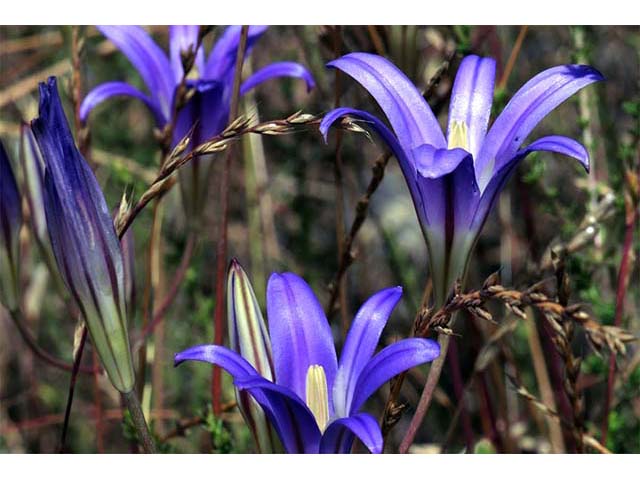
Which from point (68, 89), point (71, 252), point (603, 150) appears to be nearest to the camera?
point (71, 252)

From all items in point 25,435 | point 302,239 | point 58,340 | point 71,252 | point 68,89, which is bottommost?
point 25,435

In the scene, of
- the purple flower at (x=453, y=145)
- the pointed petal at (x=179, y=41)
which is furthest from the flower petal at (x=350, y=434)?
the pointed petal at (x=179, y=41)

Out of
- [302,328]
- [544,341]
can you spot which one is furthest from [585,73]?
[544,341]

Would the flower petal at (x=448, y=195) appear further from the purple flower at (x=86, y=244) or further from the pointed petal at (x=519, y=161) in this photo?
the purple flower at (x=86, y=244)

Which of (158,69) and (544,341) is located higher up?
(158,69)

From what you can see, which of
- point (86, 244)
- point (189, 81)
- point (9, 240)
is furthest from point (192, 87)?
point (86, 244)

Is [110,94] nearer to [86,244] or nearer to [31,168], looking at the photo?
[31,168]

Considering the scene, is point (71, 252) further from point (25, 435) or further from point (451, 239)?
point (25, 435)

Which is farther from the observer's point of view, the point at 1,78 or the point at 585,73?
the point at 1,78
